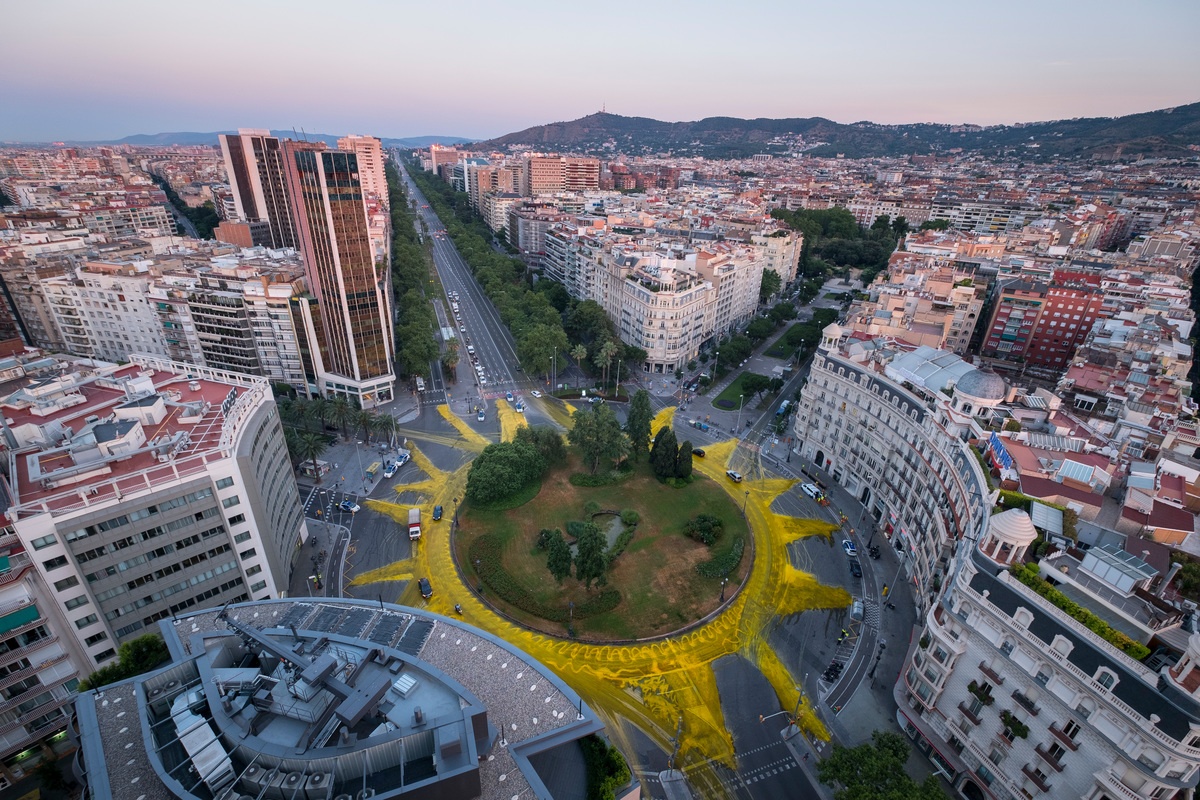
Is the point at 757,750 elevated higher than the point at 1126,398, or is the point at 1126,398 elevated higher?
the point at 1126,398

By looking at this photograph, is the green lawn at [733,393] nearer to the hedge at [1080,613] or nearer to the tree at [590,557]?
the tree at [590,557]

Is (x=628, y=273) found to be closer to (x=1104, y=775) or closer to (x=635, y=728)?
(x=635, y=728)

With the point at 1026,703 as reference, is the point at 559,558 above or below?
below

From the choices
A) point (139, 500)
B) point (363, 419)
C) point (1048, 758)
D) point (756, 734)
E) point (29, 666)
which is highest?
point (139, 500)

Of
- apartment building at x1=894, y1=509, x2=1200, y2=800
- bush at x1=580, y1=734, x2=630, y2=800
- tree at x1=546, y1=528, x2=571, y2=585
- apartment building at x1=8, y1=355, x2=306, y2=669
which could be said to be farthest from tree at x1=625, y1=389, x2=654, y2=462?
bush at x1=580, y1=734, x2=630, y2=800

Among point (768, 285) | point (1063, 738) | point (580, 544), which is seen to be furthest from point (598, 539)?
point (768, 285)

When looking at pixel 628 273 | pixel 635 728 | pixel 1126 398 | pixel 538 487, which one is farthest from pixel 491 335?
pixel 1126 398

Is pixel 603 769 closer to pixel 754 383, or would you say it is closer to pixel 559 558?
pixel 559 558
